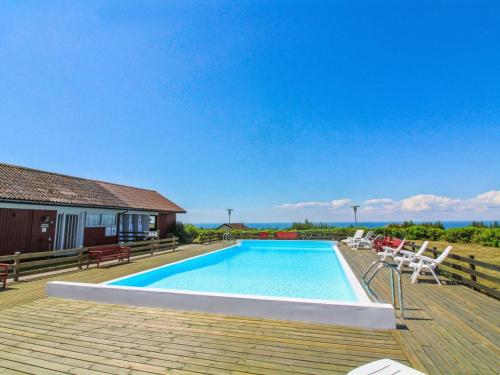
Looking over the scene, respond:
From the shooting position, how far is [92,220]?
14.4 metres

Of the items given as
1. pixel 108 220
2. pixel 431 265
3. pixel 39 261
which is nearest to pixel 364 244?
pixel 431 265

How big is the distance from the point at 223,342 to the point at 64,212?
12.6 m

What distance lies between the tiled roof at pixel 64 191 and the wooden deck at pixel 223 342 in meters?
7.55

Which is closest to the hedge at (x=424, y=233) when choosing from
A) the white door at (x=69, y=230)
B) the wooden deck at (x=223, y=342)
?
the white door at (x=69, y=230)

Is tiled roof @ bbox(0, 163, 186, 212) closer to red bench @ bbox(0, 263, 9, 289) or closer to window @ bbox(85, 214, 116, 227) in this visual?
window @ bbox(85, 214, 116, 227)

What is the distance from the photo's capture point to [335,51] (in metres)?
12.2

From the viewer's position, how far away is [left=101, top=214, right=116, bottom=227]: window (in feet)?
49.9

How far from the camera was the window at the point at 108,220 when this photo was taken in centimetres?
1520

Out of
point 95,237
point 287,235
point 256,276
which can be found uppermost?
point 95,237

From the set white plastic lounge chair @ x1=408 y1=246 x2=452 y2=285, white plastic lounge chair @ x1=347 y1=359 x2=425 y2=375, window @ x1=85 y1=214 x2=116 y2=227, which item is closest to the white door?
window @ x1=85 y1=214 x2=116 y2=227

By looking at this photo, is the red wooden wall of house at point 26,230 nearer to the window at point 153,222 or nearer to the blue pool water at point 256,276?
the blue pool water at point 256,276

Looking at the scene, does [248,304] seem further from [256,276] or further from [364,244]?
[364,244]

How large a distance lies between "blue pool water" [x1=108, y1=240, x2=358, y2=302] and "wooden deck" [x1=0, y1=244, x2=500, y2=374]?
8.17ft

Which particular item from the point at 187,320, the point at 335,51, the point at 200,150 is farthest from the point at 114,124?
the point at 187,320
